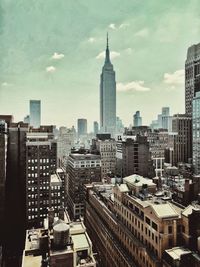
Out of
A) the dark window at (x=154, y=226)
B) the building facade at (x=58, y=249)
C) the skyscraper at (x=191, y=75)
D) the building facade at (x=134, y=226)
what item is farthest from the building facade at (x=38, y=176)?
the skyscraper at (x=191, y=75)

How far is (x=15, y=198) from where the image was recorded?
94.4 metres

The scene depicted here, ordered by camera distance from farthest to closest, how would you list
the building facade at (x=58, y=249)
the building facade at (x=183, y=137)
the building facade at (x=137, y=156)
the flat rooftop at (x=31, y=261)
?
the building facade at (x=183, y=137) < the building facade at (x=137, y=156) < the flat rooftop at (x=31, y=261) < the building facade at (x=58, y=249)

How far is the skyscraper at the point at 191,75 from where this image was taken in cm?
17112

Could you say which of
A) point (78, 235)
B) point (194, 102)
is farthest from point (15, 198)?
point (194, 102)

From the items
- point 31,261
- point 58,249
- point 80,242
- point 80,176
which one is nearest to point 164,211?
point 80,242

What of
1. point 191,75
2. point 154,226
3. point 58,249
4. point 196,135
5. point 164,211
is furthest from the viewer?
point 191,75

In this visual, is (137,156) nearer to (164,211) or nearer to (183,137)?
(183,137)

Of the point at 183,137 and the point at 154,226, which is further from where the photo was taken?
the point at 183,137

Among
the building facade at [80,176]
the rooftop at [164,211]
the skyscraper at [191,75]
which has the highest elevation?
the skyscraper at [191,75]

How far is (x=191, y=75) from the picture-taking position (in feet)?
576

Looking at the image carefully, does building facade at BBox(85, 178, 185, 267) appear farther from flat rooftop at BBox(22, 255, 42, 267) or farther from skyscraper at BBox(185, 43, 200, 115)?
skyscraper at BBox(185, 43, 200, 115)

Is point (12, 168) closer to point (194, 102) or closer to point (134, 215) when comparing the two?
point (134, 215)

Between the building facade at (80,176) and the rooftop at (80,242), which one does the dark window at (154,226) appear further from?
the building facade at (80,176)

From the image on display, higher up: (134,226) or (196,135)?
(196,135)
